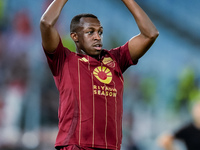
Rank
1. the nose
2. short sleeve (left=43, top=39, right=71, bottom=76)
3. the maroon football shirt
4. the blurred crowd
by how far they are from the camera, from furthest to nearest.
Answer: the blurred crowd
the nose
short sleeve (left=43, top=39, right=71, bottom=76)
the maroon football shirt

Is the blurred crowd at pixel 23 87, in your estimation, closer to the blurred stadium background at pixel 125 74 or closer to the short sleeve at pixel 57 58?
the blurred stadium background at pixel 125 74

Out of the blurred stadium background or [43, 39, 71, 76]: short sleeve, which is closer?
[43, 39, 71, 76]: short sleeve

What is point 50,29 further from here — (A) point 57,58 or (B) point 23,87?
(B) point 23,87

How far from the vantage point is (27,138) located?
496cm

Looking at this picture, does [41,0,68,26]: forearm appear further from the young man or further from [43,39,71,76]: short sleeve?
[43,39,71,76]: short sleeve

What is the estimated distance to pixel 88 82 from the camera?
2.18 metres

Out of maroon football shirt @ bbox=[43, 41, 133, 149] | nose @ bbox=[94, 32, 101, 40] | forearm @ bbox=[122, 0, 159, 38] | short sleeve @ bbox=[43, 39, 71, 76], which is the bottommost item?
maroon football shirt @ bbox=[43, 41, 133, 149]

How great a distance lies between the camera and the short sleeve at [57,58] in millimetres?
2215

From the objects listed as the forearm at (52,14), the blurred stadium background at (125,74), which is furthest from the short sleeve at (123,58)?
the blurred stadium background at (125,74)

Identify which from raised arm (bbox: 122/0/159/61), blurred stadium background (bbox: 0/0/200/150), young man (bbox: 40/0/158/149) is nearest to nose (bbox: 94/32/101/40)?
young man (bbox: 40/0/158/149)

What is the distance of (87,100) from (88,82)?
11 cm

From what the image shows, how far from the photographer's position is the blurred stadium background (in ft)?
16.4

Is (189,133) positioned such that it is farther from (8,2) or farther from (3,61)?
(8,2)

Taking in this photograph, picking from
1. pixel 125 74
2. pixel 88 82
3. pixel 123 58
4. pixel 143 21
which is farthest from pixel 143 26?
pixel 125 74
